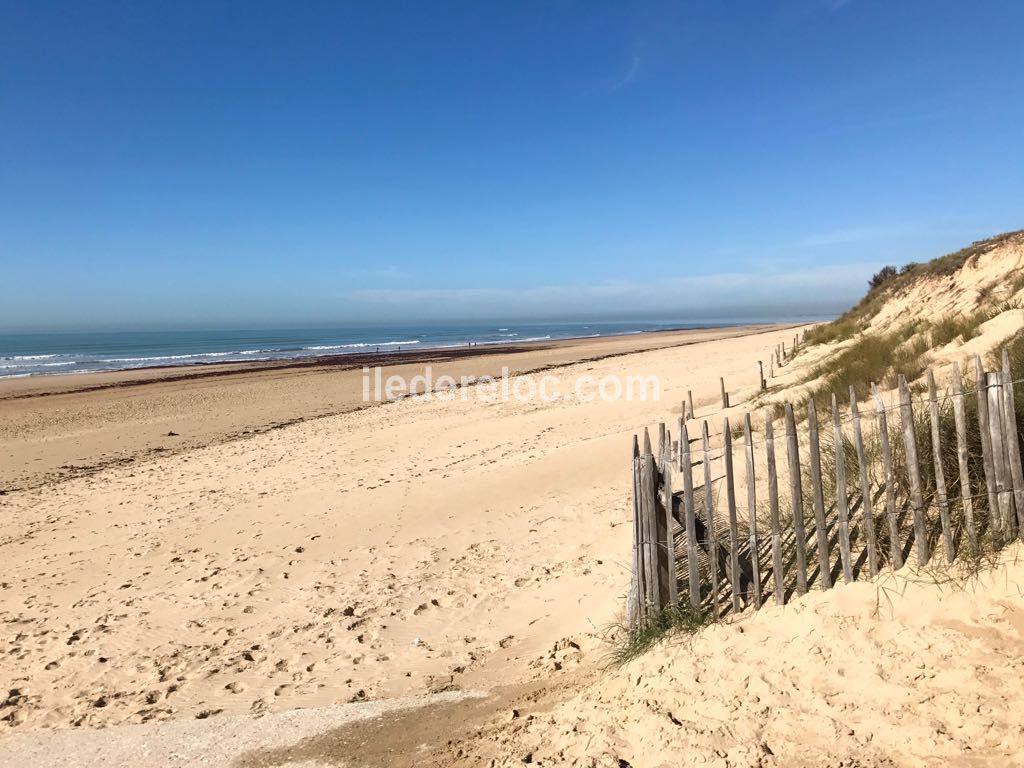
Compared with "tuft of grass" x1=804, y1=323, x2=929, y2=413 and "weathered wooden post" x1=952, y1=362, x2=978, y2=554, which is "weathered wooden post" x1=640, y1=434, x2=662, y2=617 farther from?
"tuft of grass" x1=804, y1=323, x2=929, y2=413

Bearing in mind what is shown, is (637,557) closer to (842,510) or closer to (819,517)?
(819,517)

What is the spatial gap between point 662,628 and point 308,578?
170 inches

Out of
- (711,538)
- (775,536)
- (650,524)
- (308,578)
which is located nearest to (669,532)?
(650,524)

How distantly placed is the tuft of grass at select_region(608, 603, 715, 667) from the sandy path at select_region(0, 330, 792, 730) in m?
0.41

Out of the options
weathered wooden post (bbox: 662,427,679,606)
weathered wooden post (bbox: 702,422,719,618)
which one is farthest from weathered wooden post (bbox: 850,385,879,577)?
weathered wooden post (bbox: 662,427,679,606)

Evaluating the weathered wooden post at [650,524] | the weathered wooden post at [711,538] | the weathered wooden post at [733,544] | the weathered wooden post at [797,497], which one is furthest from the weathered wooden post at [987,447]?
the weathered wooden post at [650,524]

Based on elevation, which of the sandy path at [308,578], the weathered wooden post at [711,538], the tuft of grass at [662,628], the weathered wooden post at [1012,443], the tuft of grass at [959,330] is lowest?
the sandy path at [308,578]

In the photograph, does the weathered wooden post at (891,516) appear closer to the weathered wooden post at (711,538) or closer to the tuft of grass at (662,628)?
the weathered wooden post at (711,538)

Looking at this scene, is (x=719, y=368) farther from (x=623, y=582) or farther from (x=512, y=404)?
(x=623, y=582)

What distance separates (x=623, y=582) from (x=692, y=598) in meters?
1.64

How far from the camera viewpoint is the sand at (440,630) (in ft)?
9.85

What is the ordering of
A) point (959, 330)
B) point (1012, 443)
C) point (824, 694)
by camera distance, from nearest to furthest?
point (824, 694), point (1012, 443), point (959, 330)

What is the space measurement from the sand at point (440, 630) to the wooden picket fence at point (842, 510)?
246mm

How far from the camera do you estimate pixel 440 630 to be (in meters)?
5.39
